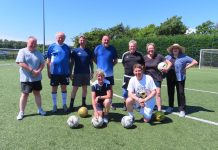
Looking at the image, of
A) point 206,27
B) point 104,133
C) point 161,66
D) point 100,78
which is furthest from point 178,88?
point 206,27

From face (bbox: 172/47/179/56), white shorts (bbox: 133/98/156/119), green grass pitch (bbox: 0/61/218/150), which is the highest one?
face (bbox: 172/47/179/56)

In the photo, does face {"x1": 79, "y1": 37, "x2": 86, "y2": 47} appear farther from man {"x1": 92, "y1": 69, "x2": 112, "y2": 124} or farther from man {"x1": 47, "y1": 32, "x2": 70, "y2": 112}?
man {"x1": 92, "y1": 69, "x2": 112, "y2": 124}

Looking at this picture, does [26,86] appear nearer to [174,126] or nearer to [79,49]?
[79,49]

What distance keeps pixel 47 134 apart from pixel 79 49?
9.87 ft

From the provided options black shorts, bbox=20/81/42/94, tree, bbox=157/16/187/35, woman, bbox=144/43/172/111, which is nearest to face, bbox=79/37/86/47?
black shorts, bbox=20/81/42/94

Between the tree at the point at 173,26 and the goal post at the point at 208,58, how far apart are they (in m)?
29.5

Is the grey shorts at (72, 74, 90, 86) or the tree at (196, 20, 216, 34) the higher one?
the tree at (196, 20, 216, 34)

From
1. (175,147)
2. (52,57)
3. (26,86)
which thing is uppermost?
(52,57)

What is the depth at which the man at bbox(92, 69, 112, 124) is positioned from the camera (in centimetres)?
716

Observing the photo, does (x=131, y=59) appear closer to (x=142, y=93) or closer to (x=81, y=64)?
(x=142, y=93)

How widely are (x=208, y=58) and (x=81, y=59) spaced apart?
90.2 feet

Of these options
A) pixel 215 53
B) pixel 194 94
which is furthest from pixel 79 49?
pixel 215 53

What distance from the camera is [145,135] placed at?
6172 mm

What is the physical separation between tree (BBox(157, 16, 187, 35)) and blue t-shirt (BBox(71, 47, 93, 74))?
5592 cm
